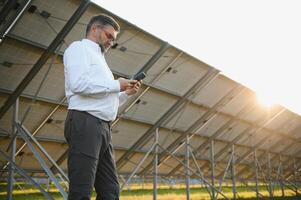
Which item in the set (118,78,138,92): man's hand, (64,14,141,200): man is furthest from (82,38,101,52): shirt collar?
(118,78,138,92): man's hand

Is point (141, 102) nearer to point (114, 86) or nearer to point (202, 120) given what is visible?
point (202, 120)

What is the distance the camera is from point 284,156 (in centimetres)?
1689

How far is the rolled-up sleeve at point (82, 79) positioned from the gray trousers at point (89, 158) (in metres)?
0.17

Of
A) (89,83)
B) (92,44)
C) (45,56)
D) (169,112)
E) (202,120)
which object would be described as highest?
(202,120)

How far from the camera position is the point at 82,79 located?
2.49 metres

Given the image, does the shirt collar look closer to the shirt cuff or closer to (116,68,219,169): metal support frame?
the shirt cuff

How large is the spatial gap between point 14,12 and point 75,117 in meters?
2.89

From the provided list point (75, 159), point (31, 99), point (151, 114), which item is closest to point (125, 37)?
point (31, 99)

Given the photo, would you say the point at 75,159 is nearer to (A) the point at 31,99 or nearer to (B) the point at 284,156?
(A) the point at 31,99

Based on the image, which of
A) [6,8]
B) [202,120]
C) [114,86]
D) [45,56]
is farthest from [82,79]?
[202,120]

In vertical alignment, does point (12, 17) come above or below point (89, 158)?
above

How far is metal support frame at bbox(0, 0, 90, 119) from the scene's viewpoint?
205 inches

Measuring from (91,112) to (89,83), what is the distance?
210mm

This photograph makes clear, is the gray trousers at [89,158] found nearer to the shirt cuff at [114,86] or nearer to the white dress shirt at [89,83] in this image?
the white dress shirt at [89,83]
